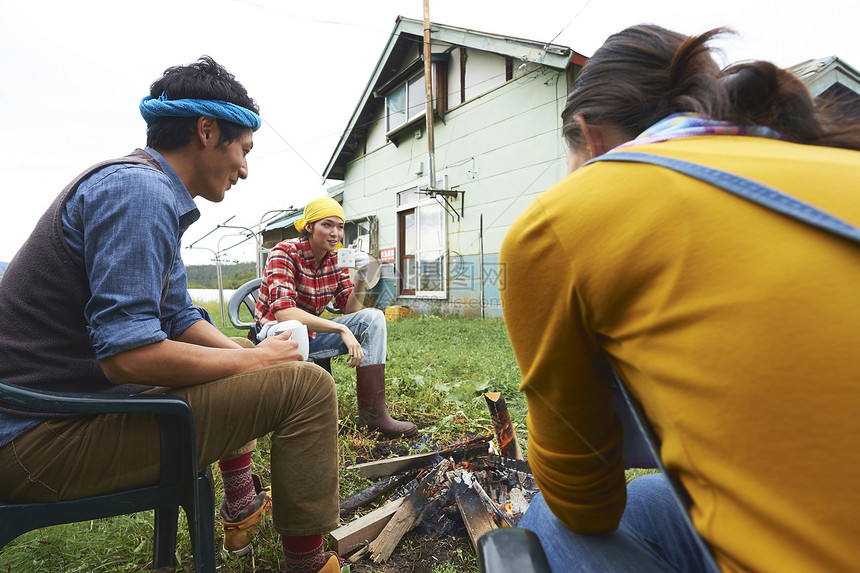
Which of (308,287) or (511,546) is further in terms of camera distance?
(308,287)

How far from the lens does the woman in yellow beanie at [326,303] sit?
280 cm

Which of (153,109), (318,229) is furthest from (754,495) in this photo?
(318,229)

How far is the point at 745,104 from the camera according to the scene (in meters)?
0.66

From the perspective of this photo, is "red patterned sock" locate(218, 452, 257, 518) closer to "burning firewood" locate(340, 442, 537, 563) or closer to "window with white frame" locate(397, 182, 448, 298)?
"burning firewood" locate(340, 442, 537, 563)

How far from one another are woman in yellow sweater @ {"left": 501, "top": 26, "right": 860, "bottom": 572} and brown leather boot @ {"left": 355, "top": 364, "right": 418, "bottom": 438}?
218 centimetres

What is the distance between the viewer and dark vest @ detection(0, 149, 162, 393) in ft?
3.52

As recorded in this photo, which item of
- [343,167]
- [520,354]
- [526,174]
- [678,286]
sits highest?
[343,167]

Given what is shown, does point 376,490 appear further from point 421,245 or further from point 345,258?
point 421,245

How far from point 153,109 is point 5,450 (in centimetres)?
101

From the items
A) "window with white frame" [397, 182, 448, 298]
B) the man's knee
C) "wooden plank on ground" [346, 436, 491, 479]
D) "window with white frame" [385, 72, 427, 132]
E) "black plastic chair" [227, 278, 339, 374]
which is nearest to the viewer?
the man's knee

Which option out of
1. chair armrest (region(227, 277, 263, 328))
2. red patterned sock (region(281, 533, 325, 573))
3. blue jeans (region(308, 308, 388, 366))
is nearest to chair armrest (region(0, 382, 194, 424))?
red patterned sock (region(281, 533, 325, 573))

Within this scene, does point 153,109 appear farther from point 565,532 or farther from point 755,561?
point 755,561

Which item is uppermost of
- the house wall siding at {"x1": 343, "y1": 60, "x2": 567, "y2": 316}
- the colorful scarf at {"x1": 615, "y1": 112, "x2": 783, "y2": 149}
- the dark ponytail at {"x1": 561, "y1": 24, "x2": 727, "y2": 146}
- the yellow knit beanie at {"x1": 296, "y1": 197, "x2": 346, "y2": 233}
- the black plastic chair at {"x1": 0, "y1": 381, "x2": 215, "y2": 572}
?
the house wall siding at {"x1": 343, "y1": 60, "x2": 567, "y2": 316}

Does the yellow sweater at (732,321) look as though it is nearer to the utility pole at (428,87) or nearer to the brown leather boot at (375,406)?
the brown leather boot at (375,406)
